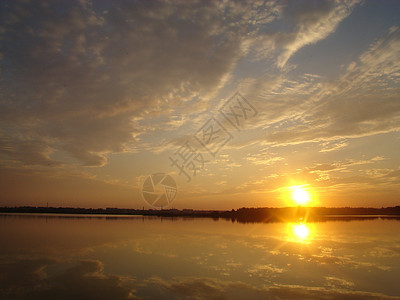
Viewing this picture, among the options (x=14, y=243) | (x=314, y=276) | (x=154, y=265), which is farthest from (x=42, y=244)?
(x=314, y=276)

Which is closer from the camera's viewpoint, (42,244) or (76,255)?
(76,255)

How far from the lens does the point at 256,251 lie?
2186 cm

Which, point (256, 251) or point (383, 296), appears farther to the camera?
point (256, 251)

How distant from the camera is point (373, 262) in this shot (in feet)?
59.1

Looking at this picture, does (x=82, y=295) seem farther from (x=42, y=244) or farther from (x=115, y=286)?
(x=42, y=244)

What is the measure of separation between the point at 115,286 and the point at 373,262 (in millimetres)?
15231

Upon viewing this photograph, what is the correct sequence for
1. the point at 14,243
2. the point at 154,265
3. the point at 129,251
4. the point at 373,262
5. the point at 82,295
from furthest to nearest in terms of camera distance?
1. the point at 14,243
2. the point at 129,251
3. the point at 373,262
4. the point at 154,265
5. the point at 82,295

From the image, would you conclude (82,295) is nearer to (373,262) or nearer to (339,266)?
(339,266)

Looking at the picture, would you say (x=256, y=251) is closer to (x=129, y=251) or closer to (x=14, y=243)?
(x=129, y=251)

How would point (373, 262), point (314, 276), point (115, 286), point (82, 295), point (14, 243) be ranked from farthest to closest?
point (14, 243) → point (373, 262) → point (314, 276) → point (115, 286) → point (82, 295)

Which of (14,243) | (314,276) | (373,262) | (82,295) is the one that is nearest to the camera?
(82,295)

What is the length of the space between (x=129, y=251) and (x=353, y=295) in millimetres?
14618

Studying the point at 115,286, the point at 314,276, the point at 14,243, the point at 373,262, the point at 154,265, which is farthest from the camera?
the point at 14,243

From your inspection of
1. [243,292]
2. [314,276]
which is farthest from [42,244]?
[314,276]
